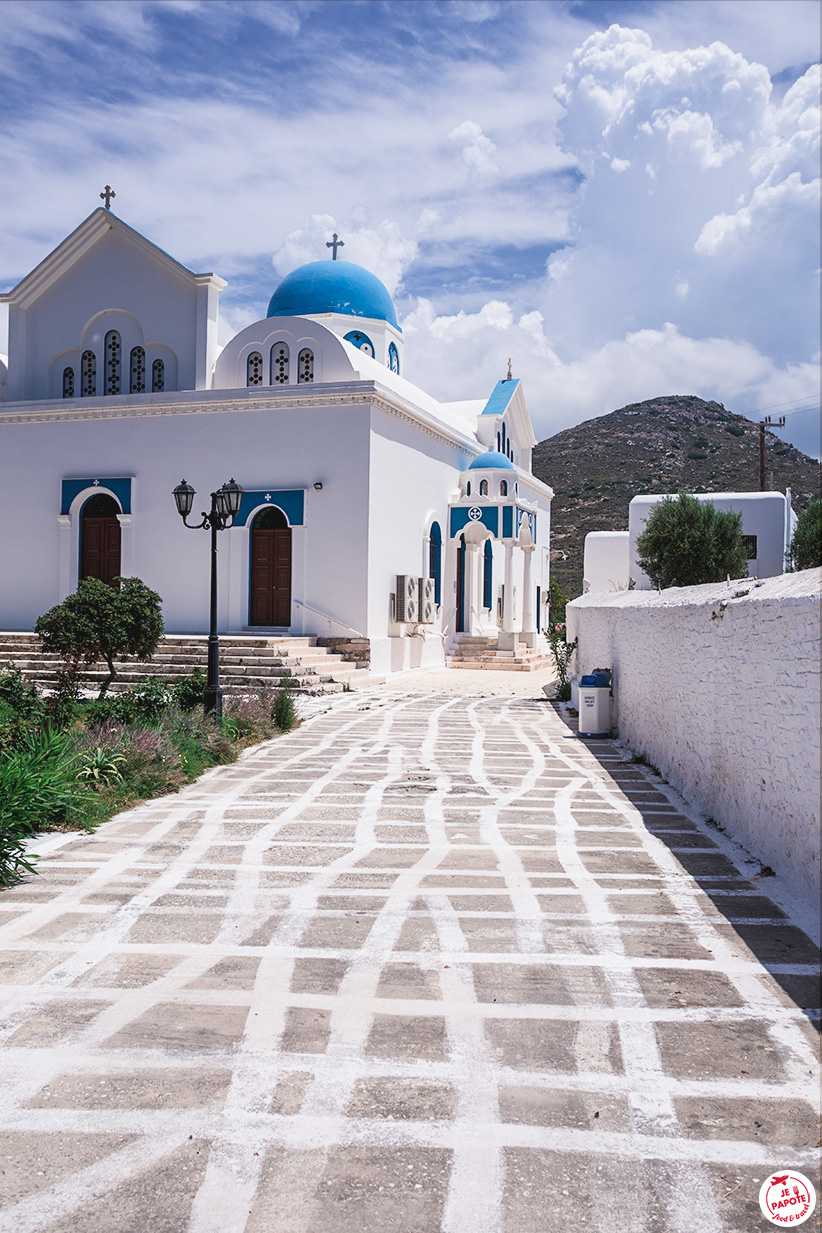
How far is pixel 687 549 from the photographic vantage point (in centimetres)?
2130

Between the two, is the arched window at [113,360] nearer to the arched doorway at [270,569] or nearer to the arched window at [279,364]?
the arched window at [279,364]

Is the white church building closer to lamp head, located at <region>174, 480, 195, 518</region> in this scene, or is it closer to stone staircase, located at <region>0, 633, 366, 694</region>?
stone staircase, located at <region>0, 633, 366, 694</region>

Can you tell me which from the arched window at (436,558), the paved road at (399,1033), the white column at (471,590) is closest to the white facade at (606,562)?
the white column at (471,590)

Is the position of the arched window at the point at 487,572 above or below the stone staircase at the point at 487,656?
above

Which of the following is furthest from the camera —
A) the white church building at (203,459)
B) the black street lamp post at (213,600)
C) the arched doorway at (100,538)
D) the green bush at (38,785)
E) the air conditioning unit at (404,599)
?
the arched doorway at (100,538)

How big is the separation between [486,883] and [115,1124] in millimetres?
2722

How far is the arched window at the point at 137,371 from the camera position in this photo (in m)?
19.8

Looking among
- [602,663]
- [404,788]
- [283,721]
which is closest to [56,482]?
[283,721]

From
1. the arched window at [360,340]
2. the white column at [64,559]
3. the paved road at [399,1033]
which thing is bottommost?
the paved road at [399,1033]

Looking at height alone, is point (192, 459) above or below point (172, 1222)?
above

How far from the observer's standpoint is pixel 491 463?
22562 mm

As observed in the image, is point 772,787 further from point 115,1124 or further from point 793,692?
point 115,1124

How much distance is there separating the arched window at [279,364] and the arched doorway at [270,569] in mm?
2619

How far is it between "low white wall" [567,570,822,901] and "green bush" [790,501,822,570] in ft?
39.3
